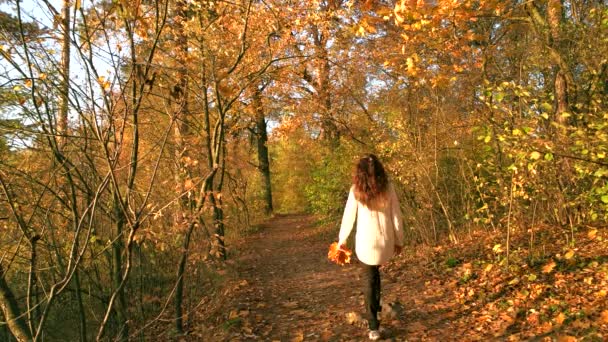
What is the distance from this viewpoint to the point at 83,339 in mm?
4355

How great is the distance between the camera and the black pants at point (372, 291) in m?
4.39

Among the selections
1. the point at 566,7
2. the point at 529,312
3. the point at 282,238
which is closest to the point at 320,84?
the point at 282,238

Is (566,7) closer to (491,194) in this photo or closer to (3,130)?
(491,194)

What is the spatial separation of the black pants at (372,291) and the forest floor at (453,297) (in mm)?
276

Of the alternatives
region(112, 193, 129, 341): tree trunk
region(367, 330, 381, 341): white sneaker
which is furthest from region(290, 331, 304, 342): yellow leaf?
region(112, 193, 129, 341): tree trunk

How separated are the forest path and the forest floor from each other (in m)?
0.02

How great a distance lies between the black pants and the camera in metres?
4.39

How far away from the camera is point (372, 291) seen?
4.42 meters

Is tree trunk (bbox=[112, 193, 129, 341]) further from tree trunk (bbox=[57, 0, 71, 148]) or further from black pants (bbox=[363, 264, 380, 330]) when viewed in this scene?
black pants (bbox=[363, 264, 380, 330])

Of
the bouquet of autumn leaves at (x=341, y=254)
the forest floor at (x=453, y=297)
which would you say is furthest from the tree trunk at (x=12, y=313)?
the bouquet of autumn leaves at (x=341, y=254)

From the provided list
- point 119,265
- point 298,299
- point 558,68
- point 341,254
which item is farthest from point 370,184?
point 558,68

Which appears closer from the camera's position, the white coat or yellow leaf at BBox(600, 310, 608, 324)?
yellow leaf at BBox(600, 310, 608, 324)

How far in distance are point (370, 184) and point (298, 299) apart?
3048 mm

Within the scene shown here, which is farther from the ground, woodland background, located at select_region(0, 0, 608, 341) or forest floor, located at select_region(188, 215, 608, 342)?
woodland background, located at select_region(0, 0, 608, 341)
